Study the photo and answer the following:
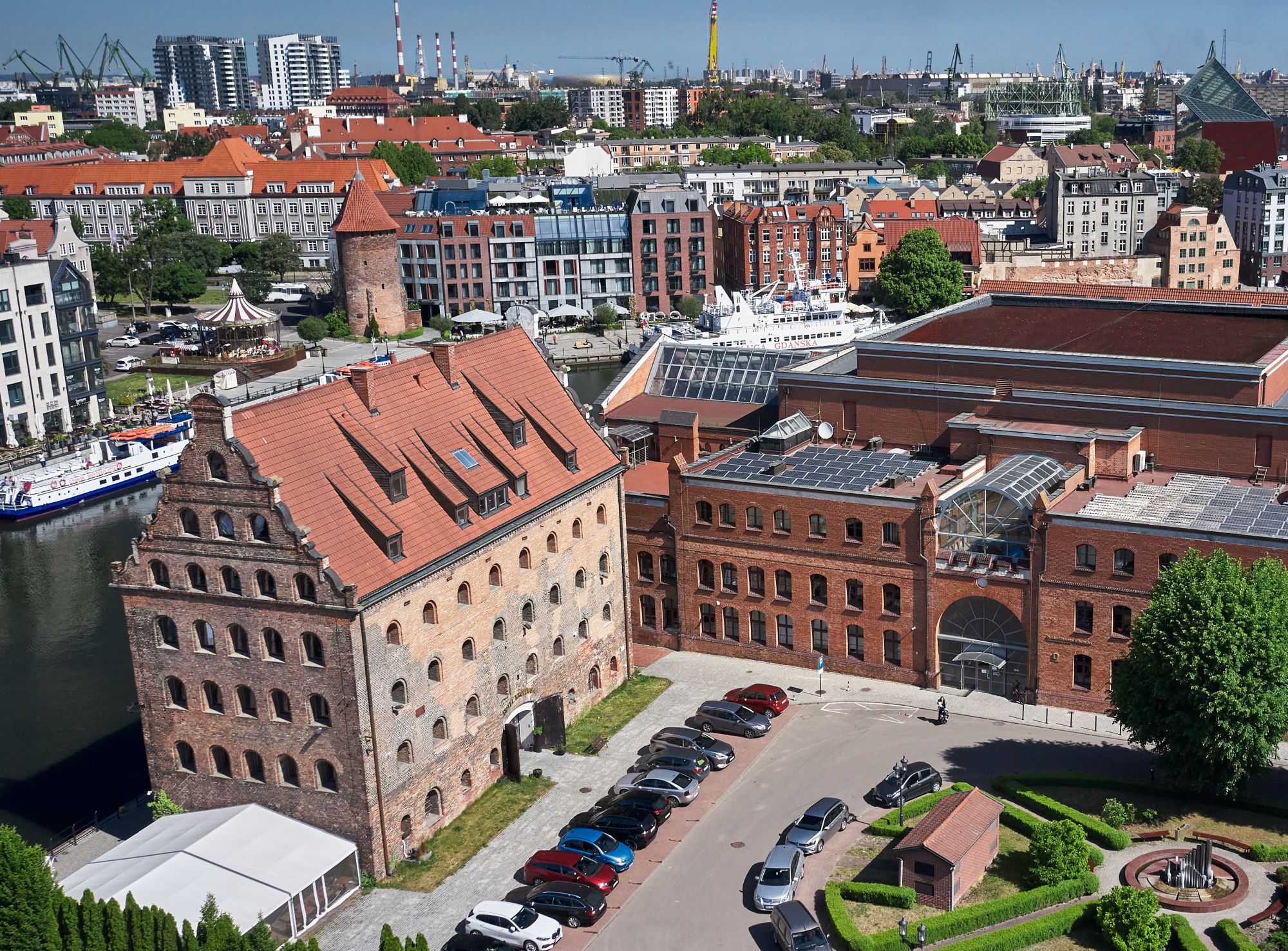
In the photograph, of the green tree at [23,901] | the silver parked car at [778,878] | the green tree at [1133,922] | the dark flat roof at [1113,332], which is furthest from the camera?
the dark flat roof at [1113,332]

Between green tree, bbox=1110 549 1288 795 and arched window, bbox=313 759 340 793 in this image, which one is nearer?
green tree, bbox=1110 549 1288 795

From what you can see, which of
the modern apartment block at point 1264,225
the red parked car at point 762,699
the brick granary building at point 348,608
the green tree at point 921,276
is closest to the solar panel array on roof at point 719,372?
the red parked car at point 762,699

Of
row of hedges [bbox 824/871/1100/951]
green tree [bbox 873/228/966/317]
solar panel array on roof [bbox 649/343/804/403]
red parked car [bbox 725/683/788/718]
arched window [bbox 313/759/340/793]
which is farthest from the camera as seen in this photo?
green tree [bbox 873/228/966/317]

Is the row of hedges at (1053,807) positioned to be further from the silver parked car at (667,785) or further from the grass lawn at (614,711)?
the grass lawn at (614,711)

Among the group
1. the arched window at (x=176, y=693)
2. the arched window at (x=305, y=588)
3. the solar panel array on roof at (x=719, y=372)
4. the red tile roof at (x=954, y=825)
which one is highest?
the solar panel array on roof at (x=719, y=372)

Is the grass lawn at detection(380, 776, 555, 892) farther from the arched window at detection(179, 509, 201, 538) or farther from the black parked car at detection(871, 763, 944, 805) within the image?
the arched window at detection(179, 509, 201, 538)

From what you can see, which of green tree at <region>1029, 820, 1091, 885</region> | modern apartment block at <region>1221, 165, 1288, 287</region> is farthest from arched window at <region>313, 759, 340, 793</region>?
modern apartment block at <region>1221, 165, 1288, 287</region>
